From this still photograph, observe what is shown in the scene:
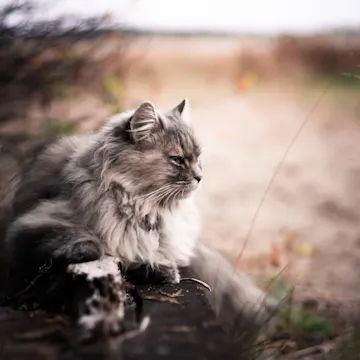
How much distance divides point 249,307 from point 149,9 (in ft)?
4.00

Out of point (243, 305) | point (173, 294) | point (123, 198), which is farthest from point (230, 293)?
point (123, 198)

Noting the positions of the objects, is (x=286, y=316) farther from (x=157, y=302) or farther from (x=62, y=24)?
(x=62, y=24)

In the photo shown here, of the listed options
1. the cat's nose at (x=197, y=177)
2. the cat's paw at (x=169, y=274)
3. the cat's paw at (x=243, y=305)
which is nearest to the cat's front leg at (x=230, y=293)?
the cat's paw at (x=243, y=305)

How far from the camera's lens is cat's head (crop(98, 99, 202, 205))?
160cm

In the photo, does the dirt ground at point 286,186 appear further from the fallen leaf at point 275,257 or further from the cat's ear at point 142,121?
the cat's ear at point 142,121

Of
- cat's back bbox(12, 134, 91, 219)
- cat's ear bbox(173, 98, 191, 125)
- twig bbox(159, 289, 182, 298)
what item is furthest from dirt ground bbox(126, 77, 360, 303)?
twig bbox(159, 289, 182, 298)

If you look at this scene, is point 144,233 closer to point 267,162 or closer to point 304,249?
point 267,162

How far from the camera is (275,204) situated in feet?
8.25

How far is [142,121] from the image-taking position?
1583 mm

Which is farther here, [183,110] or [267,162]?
[267,162]

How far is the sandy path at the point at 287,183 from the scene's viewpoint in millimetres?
2354

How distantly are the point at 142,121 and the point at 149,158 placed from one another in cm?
11

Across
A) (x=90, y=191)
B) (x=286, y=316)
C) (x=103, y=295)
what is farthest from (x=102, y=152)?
(x=286, y=316)

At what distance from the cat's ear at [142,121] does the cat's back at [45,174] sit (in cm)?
26
